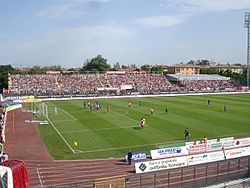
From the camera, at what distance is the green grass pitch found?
96.1ft

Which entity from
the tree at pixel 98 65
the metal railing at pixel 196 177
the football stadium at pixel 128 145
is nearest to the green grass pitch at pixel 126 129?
the football stadium at pixel 128 145

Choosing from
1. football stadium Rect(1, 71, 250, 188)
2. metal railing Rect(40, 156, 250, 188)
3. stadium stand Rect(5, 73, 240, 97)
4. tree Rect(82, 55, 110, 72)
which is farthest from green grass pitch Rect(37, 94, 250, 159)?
tree Rect(82, 55, 110, 72)

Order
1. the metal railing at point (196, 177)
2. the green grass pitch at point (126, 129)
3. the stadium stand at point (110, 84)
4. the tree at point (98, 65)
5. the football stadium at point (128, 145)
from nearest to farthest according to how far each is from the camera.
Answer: the metal railing at point (196, 177)
the football stadium at point (128, 145)
the green grass pitch at point (126, 129)
the stadium stand at point (110, 84)
the tree at point (98, 65)

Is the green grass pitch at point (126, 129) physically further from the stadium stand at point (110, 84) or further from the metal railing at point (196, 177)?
the stadium stand at point (110, 84)

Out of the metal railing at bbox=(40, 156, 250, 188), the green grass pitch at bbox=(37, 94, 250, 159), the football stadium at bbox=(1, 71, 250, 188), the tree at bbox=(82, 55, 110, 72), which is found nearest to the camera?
the metal railing at bbox=(40, 156, 250, 188)

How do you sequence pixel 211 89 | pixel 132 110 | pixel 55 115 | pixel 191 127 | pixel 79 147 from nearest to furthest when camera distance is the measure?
1. pixel 79 147
2. pixel 191 127
3. pixel 55 115
4. pixel 132 110
5. pixel 211 89

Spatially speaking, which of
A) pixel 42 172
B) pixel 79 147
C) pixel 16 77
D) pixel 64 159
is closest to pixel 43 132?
pixel 79 147

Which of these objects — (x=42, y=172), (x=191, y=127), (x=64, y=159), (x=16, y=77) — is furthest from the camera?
(x=16, y=77)

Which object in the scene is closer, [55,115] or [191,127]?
[191,127]

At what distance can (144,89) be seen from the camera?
92.2 meters

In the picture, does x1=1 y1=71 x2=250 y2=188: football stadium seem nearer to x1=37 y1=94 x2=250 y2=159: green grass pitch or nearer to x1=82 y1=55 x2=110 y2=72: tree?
x1=37 y1=94 x2=250 y2=159: green grass pitch

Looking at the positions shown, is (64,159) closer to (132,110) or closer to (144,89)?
(132,110)

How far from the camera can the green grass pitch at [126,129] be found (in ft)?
96.1

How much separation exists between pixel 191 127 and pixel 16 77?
6429 centimetres
